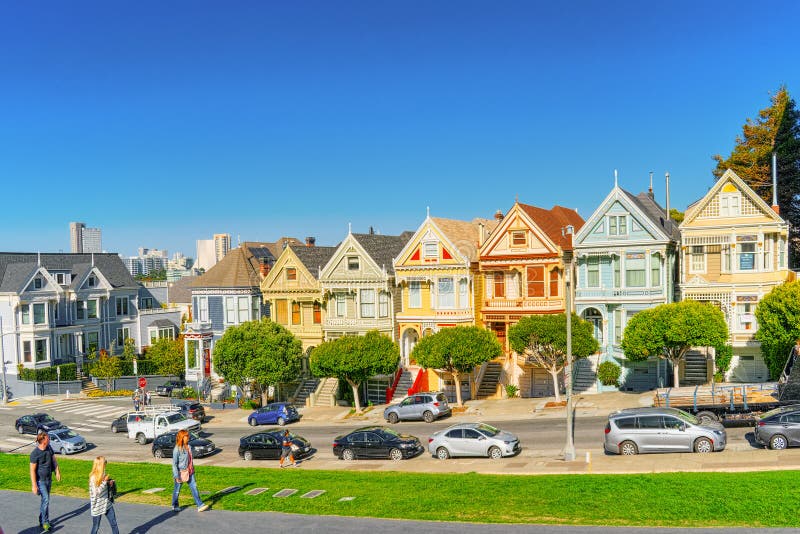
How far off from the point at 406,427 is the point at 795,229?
36328mm

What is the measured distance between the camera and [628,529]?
60.5 feet

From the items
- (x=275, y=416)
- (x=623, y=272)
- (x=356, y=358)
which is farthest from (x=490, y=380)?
(x=275, y=416)

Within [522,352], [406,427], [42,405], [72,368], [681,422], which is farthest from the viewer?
[72,368]

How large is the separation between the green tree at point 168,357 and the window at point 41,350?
9.39 metres

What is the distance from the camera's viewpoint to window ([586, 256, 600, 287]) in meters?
47.7

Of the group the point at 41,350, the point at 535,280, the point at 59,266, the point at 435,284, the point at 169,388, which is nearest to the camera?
the point at 535,280

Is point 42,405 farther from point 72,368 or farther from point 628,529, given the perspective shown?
point 628,529

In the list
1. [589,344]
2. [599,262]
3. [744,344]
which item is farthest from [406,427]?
[744,344]

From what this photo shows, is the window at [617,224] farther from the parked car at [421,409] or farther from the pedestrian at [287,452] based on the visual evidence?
the pedestrian at [287,452]

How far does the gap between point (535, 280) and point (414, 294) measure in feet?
30.2

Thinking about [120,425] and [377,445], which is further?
[120,425]

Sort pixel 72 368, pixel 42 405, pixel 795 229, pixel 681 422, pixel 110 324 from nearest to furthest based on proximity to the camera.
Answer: pixel 681 422 → pixel 795 229 → pixel 42 405 → pixel 72 368 → pixel 110 324

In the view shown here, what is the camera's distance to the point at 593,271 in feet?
157

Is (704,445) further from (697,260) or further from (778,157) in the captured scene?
(778,157)
